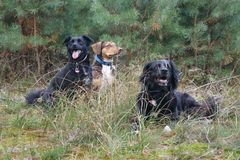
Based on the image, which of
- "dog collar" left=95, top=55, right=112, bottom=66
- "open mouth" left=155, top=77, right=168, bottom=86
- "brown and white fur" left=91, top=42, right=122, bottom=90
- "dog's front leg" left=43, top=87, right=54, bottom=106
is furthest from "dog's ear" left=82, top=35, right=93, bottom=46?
"open mouth" left=155, top=77, right=168, bottom=86

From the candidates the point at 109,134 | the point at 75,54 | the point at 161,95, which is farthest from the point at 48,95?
the point at 109,134

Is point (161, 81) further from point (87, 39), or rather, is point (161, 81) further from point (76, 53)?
point (87, 39)

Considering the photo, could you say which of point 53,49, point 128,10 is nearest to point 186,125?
point 128,10

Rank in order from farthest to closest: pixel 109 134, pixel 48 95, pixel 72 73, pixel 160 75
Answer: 1. pixel 72 73
2. pixel 48 95
3. pixel 160 75
4. pixel 109 134

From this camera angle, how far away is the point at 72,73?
6.78 m

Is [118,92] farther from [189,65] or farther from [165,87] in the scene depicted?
[189,65]

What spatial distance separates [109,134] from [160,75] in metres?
1.32

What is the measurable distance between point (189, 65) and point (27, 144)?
16.8ft

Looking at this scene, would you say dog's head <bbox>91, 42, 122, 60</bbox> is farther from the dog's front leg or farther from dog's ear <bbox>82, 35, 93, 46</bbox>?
the dog's front leg

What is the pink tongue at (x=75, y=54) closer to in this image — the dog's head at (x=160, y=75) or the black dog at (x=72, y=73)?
the black dog at (x=72, y=73)

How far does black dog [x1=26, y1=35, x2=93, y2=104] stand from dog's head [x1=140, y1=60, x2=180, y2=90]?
1.04m

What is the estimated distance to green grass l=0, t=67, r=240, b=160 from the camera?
4176mm

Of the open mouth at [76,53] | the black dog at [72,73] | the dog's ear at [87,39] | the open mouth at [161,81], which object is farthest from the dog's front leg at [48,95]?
the open mouth at [161,81]

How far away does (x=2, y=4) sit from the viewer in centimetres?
887
